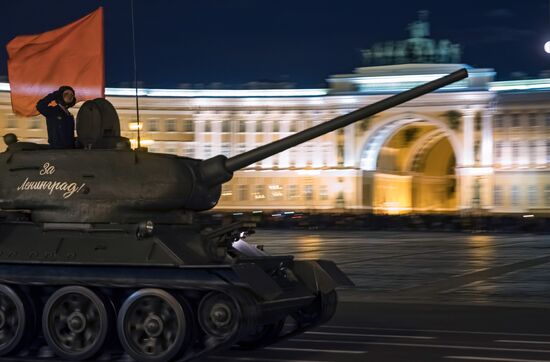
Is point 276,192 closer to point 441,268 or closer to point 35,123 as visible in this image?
point 35,123

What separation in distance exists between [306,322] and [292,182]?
11341cm

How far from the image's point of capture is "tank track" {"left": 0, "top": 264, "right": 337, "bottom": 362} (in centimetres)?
1342

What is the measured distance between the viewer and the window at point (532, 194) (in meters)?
124

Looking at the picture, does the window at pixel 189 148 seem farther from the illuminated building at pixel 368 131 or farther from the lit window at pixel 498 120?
the lit window at pixel 498 120

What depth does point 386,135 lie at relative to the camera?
13025 centimetres

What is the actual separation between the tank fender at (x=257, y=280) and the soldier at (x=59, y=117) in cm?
338

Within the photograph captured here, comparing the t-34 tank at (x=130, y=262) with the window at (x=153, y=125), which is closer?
the t-34 tank at (x=130, y=262)

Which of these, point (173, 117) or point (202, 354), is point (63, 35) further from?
point (173, 117)

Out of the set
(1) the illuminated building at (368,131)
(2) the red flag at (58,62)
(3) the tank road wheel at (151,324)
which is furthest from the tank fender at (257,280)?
(1) the illuminated building at (368,131)

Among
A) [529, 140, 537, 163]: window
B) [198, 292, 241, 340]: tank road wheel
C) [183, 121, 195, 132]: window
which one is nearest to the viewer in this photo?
[198, 292, 241, 340]: tank road wheel

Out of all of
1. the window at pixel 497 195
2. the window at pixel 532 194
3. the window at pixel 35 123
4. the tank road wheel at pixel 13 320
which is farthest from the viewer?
the window at pixel 497 195

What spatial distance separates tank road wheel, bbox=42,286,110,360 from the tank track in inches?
0.4

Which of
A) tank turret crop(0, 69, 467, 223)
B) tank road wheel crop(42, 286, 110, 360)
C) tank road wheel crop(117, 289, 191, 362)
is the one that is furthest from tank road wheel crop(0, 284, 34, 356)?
tank road wheel crop(117, 289, 191, 362)

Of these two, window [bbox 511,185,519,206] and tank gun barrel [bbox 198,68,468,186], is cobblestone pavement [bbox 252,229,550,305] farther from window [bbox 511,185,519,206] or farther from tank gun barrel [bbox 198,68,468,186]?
window [bbox 511,185,519,206]
